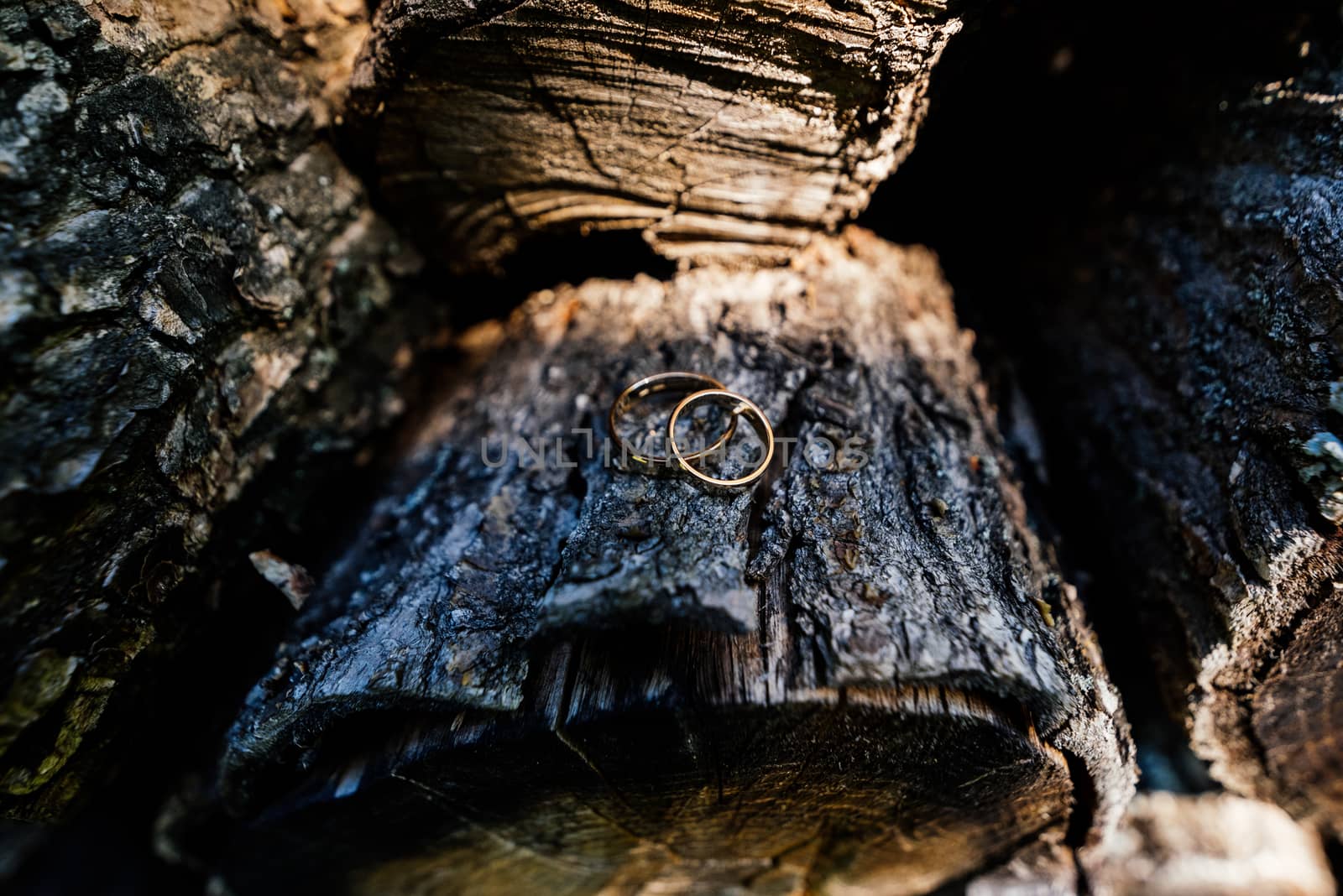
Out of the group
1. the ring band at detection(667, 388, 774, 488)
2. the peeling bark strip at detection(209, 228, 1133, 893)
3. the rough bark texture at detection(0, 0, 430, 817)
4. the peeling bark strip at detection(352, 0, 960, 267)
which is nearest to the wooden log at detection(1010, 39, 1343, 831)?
the peeling bark strip at detection(209, 228, 1133, 893)

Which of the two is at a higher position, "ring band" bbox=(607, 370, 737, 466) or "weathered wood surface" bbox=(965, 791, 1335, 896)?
"ring band" bbox=(607, 370, 737, 466)

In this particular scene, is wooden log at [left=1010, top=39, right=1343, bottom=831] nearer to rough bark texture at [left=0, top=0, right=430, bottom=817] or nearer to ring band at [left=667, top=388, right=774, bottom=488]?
ring band at [left=667, top=388, right=774, bottom=488]

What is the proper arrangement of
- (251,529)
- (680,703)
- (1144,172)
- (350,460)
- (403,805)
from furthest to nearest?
(1144,172), (350,460), (251,529), (403,805), (680,703)

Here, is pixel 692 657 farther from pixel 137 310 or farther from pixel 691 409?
pixel 137 310

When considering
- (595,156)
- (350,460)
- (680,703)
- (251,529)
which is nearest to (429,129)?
(595,156)

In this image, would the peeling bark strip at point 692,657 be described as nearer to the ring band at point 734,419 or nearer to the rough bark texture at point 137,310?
the ring band at point 734,419

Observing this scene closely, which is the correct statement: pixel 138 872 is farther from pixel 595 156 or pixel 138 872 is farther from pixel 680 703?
pixel 595 156

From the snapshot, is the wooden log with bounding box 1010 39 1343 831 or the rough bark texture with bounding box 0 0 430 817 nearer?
the rough bark texture with bounding box 0 0 430 817

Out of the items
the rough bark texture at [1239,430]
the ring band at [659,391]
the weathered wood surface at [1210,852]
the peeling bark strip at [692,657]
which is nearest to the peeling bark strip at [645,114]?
the peeling bark strip at [692,657]
